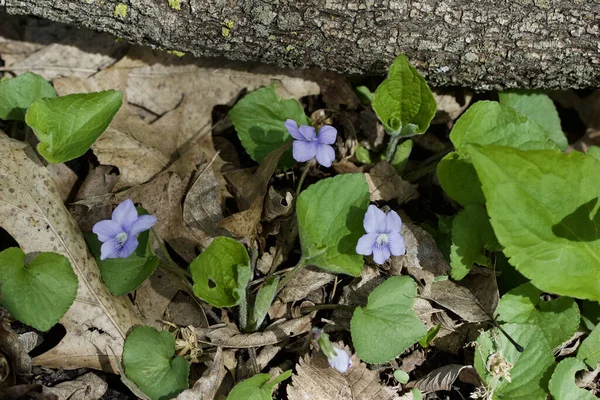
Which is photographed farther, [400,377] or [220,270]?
[400,377]

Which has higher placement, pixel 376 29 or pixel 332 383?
pixel 376 29

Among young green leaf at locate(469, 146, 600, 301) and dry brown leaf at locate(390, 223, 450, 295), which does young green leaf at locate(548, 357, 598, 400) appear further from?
dry brown leaf at locate(390, 223, 450, 295)

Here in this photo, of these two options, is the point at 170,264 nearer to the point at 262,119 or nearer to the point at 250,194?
the point at 250,194

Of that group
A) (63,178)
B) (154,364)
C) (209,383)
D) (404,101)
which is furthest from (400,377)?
(63,178)

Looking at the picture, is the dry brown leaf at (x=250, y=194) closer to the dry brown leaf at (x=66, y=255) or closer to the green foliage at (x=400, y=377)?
the dry brown leaf at (x=66, y=255)

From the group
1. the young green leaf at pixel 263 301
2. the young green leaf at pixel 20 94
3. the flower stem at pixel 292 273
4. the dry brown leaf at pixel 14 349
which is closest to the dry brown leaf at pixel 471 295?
the flower stem at pixel 292 273

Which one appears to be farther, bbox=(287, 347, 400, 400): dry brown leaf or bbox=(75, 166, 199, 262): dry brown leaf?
bbox=(75, 166, 199, 262): dry brown leaf

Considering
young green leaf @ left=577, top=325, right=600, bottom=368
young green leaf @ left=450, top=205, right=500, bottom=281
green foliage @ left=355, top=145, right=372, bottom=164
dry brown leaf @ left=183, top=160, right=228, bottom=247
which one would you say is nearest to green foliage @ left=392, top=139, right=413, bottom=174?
green foliage @ left=355, top=145, right=372, bottom=164
